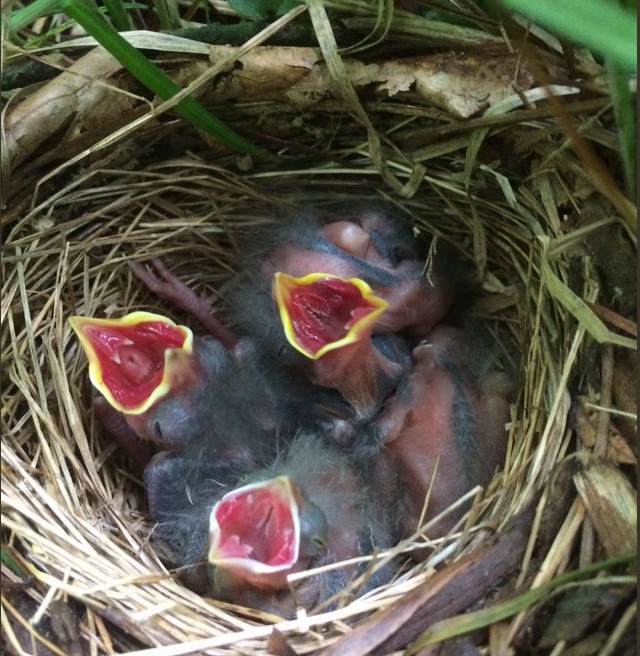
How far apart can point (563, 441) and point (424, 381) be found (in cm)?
33

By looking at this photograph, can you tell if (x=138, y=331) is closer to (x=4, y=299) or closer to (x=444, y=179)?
(x=4, y=299)

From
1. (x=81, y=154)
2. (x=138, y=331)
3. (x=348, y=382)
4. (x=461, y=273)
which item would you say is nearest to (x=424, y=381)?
(x=348, y=382)

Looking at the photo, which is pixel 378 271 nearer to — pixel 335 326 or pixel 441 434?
pixel 335 326

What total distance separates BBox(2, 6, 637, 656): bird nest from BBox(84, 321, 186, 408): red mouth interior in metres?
0.14

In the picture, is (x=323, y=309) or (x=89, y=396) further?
(x=89, y=396)

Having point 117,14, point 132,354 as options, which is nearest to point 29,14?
point 117,14

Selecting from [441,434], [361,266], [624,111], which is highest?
[624,111]

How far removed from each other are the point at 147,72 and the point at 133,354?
457 mm

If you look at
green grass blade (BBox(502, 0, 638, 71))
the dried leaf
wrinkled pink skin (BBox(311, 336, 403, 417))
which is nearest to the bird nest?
the dried leaf

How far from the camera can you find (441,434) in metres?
1.30

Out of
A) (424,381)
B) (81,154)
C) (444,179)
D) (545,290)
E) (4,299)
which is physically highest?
(81,154)

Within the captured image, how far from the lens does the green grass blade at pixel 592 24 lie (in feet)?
2.35

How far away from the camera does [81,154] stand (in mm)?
1325

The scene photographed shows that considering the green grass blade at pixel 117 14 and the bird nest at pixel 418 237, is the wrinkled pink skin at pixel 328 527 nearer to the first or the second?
the bird nest at pixel 418 237
